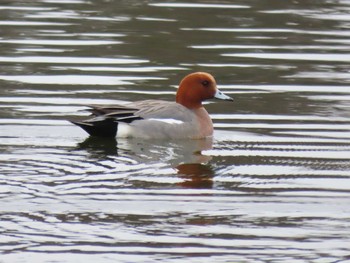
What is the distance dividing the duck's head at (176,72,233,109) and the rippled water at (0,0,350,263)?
1.10 feet

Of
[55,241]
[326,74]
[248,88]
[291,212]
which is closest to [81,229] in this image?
[55,241]

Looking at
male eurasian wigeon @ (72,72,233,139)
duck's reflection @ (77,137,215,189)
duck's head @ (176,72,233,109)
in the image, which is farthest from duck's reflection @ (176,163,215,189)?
duck's head @ (176,72,233,109)

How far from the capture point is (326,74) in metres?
15.8

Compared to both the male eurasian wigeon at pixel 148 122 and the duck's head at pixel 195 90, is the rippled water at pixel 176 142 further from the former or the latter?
the duck's head at pixel 195 90

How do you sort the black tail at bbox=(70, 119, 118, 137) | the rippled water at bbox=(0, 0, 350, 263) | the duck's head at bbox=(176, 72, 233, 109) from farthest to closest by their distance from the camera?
1. the duck's head at bbox=(176, 72, 233, 109)
2. the black tail at bbox=(70, 119, 118, 137)
3. the rippled water at bbox=(0, 0, 350, 263)

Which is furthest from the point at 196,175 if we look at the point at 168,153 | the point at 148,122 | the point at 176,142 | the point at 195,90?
the point at 195,90

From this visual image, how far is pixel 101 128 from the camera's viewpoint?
12.7 metres

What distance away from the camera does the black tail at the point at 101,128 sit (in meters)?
12.5

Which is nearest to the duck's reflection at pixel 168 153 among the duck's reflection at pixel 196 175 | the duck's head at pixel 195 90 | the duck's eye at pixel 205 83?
the duck's reflection at pixel 196 175

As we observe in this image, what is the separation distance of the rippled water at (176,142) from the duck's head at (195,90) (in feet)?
1.10

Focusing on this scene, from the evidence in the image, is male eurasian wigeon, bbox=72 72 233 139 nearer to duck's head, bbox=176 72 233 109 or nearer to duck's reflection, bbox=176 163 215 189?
duck's head, bbox=176 72 233 109

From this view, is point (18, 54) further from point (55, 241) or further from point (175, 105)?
point (55, 241)

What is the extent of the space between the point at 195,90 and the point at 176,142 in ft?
2.45

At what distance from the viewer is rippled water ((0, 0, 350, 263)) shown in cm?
883
